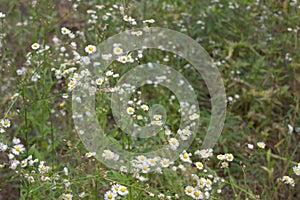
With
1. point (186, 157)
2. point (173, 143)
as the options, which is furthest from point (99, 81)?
point (186, 157)

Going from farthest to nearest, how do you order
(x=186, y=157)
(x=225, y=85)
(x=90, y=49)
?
1. (x=225, y=85)
2. (x=90, y=49)
3. (x=186, y=157)

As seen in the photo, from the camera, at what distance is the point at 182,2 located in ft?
15.0

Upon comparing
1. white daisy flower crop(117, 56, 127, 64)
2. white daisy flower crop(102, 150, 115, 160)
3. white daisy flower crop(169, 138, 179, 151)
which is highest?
white daisy flower crop(117, 56, 127, 64)

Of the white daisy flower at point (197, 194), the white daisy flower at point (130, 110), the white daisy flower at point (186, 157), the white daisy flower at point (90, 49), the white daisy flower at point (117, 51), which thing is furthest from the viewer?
the white daisy flower at point (90, 49)

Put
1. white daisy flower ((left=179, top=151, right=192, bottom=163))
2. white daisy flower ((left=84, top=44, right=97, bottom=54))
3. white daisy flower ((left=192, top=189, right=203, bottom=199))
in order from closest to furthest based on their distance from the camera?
1. white daisy flower ((left=192, top=189, right=203, bottom=199))
2. white daisy flower ((left=179, top=151, right=192, bottom=163))
3. white daisy flower ((left=84, top=44, right=97, bottom=54))

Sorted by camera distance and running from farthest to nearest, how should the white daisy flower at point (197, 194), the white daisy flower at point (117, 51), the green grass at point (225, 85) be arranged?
the green grass at point (225, 85) → the white daisy flower at point (117, 51) → the white daisy flower at point (197, 194)

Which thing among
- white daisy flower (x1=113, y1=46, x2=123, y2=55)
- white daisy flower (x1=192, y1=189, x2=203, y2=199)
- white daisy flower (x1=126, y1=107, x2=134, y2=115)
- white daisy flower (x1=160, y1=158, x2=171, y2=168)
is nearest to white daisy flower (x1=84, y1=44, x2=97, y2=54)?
white daisy flower (x1=113, y1=46, x2=123, y2=55)

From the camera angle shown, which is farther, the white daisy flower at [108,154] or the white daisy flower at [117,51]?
the white daisy flower at [117,51]

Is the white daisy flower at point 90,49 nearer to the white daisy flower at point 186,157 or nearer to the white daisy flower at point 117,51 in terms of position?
the white daisy flower at point 117,51

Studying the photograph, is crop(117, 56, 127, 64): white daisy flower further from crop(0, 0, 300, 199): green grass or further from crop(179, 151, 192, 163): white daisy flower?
crop(179, 151, 192, 163): white daisy flower

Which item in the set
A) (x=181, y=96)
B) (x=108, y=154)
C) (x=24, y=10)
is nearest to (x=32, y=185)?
(x=108, y=154)

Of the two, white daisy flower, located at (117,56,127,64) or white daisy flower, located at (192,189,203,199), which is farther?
white daisy flower, located at (117,56,127,64)

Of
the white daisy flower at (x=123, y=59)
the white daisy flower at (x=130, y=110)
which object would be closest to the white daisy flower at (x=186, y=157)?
the white daisy flower at (x=130, y=110)

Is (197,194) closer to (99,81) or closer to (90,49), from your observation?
(99,81)
